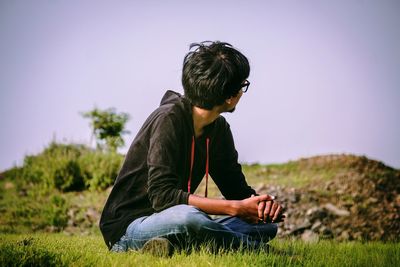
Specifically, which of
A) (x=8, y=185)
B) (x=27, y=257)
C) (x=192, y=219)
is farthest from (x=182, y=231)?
(x=8, y=185)

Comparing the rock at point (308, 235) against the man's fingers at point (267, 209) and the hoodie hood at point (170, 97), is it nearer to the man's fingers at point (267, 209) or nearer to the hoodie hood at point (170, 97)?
the man's fingers at point (267, 209)

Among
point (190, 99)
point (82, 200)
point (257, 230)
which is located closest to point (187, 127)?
point (190, 99)

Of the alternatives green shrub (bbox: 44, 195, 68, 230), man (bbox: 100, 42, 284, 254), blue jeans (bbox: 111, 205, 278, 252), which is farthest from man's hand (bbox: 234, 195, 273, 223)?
green shrub (bbox: 44, 195, 68, 230)

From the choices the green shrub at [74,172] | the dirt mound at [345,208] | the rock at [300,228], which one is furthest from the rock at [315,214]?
the green shrub at [74,172]

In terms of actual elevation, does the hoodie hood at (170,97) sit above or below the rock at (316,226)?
above

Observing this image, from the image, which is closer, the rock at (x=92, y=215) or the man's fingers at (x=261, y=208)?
the man's fingers at (x=261, y=208)

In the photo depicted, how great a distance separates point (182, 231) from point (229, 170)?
3.02ft

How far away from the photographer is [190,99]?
3.04 metres

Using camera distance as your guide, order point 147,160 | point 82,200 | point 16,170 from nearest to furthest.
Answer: point 147,160 < point 82,200 < point 16,170

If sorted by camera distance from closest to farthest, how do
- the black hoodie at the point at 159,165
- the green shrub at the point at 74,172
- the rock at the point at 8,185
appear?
the black hoodie at the point at 159,165, the green shrub at the point at 74,172, the rock at the point at 8,185

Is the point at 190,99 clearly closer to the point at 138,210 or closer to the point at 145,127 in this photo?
the point at 145,127

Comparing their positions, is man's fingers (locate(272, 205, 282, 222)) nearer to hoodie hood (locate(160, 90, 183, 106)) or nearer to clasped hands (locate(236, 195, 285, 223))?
clasped hands (locate(236, 195, 285, 223))

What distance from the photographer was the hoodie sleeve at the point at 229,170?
137 inches

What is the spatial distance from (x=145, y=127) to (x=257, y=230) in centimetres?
116
